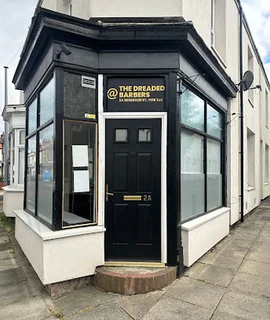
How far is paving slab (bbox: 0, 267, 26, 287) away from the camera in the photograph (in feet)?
13.8

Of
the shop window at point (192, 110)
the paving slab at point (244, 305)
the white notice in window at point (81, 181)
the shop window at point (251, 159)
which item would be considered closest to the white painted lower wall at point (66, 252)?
the white notice in window at point (81, 181)

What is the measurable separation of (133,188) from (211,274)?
73.7 inches

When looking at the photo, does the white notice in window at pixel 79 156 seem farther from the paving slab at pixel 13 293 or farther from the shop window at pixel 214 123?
the shop window at pixel 214 123

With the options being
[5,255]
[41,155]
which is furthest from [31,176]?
[5,255]

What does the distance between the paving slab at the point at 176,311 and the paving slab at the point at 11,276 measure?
2.29m

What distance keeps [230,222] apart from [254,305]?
4.09 m

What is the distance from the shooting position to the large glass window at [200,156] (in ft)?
15.6

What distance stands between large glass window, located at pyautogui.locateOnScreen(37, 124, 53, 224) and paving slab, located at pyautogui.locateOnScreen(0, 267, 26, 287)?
98cm

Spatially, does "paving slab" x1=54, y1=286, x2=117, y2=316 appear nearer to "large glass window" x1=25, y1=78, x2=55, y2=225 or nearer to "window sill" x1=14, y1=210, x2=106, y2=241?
"window sill" x1=14, y1=210, x2=106, y2=241

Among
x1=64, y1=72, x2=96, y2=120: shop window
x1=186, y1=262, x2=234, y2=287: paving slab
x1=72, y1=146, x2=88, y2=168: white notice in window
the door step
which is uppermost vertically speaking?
x1=64, y1=72, x2=96, y2=120: shop window

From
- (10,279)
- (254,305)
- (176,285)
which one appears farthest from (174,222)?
(10,279)

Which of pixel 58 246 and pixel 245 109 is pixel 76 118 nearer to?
pixel 58 246

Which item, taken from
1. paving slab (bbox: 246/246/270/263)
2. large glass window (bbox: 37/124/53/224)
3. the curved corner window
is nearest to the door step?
large glass window (bbox: 37/124/53/224)

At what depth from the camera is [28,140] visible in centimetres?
603
